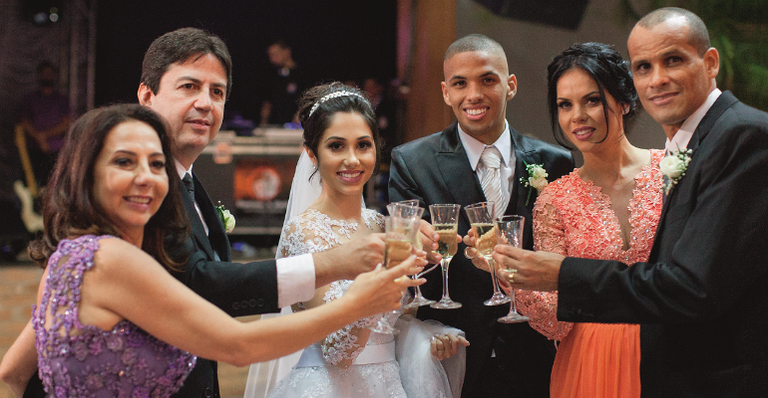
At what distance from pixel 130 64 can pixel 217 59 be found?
8988mm

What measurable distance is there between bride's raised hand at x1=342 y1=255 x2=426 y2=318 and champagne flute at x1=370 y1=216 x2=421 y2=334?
0.09ft

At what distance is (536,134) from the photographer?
577 cm

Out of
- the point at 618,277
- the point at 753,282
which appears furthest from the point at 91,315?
the point at 753,282

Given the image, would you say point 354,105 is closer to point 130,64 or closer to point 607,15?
point 607,15

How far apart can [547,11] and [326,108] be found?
367cm

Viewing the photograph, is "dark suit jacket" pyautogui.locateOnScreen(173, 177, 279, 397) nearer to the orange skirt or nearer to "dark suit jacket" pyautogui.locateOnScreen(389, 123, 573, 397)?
"dark suit jacket" pyautogui.locateOnScreen(389, 123, 573, 397)

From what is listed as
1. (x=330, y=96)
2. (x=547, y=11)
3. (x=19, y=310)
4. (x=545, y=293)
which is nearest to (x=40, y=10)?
(x=19, y=310)

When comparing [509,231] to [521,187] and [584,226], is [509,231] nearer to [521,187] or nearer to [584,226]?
[584,226]

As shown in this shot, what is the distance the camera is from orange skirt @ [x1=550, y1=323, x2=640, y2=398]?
2275 millimetres

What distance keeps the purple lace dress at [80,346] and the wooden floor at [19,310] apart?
3.08 m

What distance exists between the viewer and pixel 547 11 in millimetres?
5648

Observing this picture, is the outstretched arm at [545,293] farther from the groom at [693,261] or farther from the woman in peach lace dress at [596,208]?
the groom at [693,261]

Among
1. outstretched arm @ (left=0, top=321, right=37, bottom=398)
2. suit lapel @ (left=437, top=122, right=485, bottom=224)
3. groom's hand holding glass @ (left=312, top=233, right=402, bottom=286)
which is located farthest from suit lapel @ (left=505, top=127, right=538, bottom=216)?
outstretched arm @ (left=0, top=321, right=37, bottom=398)

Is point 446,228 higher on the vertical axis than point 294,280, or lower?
higher
